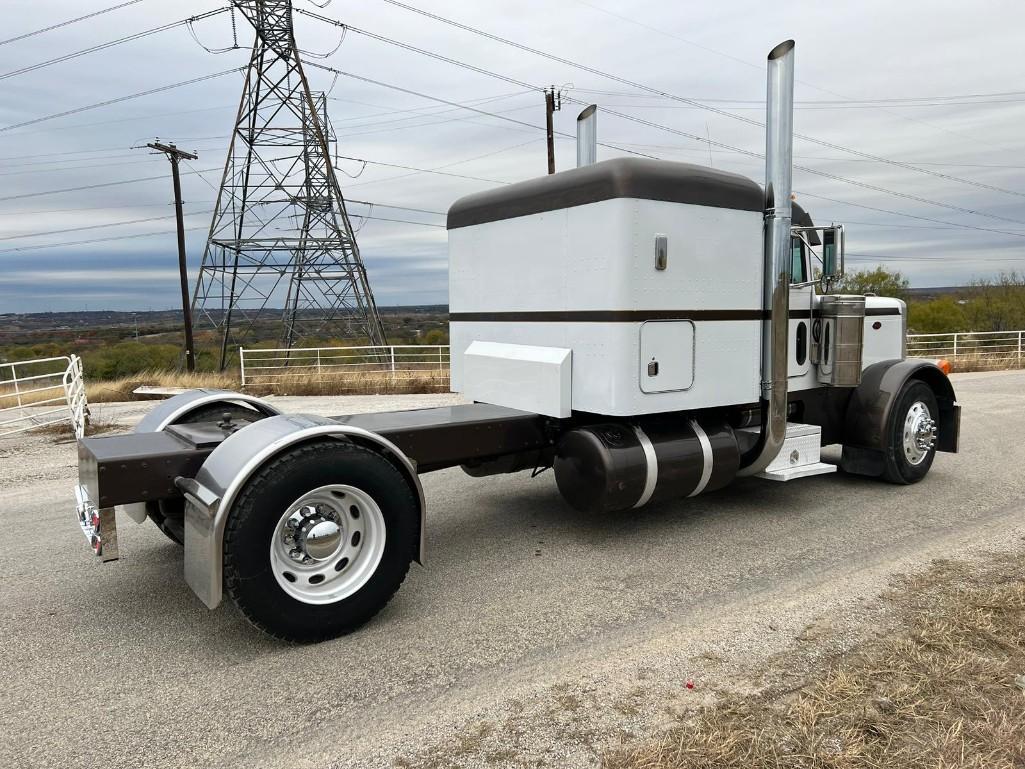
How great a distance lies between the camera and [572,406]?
5.34m

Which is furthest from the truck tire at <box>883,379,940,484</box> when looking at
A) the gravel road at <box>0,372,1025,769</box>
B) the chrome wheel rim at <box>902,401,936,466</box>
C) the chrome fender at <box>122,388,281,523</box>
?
the chrome fender at <box>122,388,281,523</box>

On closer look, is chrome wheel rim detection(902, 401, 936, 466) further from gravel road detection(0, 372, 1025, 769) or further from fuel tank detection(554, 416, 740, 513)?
fuel tank detection(554, 416, 740, 513)

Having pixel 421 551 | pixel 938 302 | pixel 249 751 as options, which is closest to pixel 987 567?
pixel 421 551

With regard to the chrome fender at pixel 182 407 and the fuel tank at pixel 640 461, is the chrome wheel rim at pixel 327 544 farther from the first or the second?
the fuel tank at pixel 640 461

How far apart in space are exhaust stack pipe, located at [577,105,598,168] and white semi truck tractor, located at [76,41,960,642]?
0.08 ft

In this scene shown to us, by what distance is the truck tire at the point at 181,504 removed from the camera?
168 inches

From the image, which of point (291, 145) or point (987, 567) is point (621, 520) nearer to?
point (987, 567)

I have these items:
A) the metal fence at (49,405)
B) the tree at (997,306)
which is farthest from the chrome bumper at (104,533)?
the tree at (997,306)

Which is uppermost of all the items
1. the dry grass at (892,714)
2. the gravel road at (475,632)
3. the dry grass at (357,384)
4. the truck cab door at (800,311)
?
the truck cab door at (800,311)

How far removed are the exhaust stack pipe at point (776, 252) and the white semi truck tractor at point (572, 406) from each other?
2 cm

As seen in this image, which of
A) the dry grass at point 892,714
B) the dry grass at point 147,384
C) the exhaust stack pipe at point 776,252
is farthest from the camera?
the dry grass at point 147,384

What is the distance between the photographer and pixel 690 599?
4.30m

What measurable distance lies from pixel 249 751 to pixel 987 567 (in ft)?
14.4

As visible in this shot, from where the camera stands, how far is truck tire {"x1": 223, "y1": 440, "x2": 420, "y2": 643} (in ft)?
11.4
